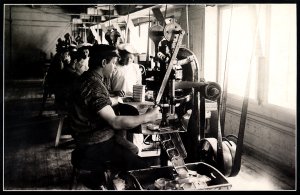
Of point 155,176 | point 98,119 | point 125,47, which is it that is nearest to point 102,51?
point 98,119

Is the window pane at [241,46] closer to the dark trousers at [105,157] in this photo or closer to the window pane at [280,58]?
the window pane at [280,58]

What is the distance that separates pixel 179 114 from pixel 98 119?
118 centimetres

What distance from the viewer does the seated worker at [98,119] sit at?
2.82 metres

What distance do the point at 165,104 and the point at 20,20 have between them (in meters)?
14.8

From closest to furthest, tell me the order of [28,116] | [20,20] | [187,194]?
[187,194]
[28,116]
[20,20]

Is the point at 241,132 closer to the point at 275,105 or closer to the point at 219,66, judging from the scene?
the point at 275,105

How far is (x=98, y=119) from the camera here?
Result: 2.94m

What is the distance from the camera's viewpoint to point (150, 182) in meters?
2.84

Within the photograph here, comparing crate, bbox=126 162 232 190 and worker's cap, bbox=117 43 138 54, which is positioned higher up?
worker's cap, bbox=117 43 138 54

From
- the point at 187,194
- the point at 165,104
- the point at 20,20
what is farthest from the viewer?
the point at 20,20

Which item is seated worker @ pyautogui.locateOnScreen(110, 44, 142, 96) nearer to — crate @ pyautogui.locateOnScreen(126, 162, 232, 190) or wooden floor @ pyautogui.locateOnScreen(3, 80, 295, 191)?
wooden floor @ pyautogui.locateOnScreen(3, 80, 295, 191)

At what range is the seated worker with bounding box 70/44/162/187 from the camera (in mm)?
2820

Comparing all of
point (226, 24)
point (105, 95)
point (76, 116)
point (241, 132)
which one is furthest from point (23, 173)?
point (226, 24)

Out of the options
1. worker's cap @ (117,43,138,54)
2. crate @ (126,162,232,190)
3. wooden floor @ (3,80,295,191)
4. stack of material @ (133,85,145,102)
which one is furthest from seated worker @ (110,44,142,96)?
crate @ (126,162,232,190)
